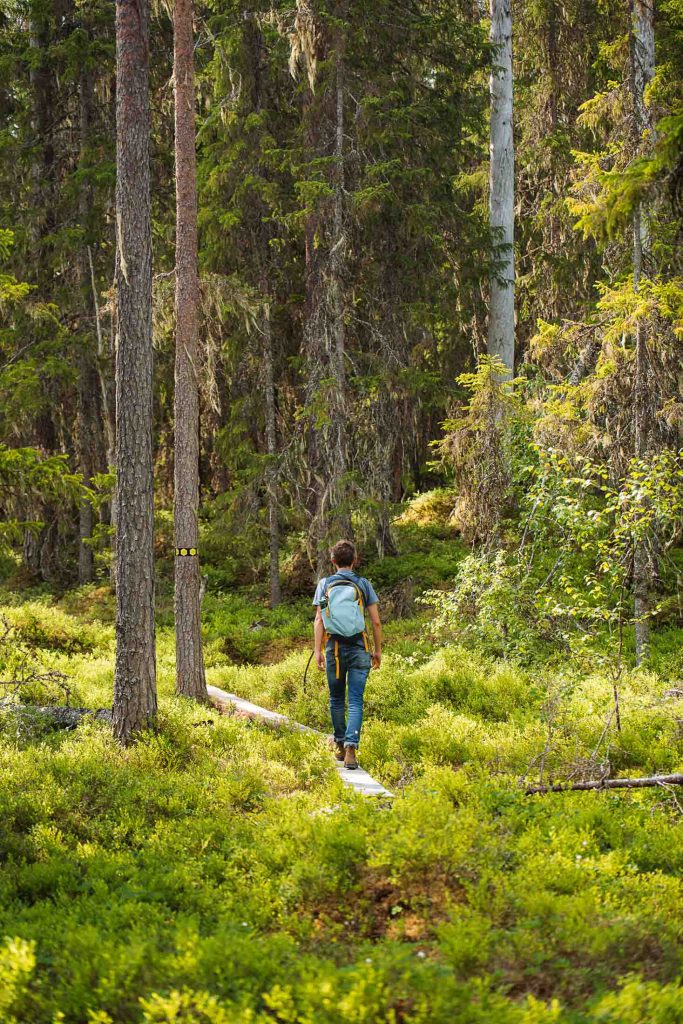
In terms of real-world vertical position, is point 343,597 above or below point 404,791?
above

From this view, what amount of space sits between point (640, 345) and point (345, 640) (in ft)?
20.7

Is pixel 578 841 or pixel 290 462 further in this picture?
pixel 290 462

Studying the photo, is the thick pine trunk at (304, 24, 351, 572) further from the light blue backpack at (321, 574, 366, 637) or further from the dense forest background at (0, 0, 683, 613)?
the light blue backpack at (321, 574, 366, 637)

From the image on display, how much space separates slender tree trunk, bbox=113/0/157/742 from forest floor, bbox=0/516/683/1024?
649mm

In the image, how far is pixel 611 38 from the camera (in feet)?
63.1

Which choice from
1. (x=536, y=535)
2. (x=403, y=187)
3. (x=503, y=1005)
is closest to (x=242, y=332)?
(x=403, y=187)

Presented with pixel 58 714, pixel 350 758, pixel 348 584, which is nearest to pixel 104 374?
pixel 58 714

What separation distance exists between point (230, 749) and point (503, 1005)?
17.1 ft

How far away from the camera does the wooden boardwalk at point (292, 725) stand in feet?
23.6

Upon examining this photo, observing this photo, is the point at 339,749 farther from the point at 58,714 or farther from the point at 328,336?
the point at 328,336

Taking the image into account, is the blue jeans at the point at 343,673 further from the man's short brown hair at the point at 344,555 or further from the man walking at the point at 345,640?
the man's short brown hair at the point at 344,555

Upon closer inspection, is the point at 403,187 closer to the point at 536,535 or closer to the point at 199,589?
the point at 536,535

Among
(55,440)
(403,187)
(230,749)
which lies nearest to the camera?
(230,749)

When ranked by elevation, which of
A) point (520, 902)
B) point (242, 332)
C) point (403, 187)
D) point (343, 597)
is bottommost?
point (520, 902)
